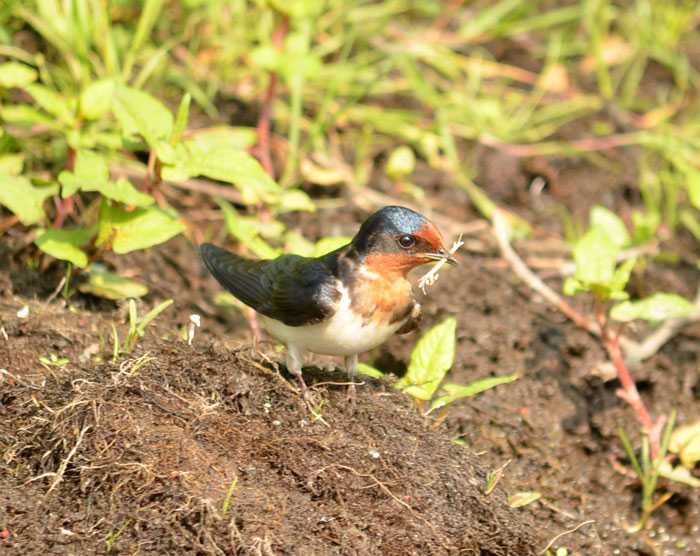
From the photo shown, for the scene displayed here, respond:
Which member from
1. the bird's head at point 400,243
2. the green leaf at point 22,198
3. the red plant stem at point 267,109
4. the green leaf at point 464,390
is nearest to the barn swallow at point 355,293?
the bird's head at point 400,243

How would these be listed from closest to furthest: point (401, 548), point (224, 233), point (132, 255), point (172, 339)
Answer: point (401, 548) → point (172, 339) → point (132, 255) → point (224, 233)

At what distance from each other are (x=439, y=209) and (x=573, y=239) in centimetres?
74

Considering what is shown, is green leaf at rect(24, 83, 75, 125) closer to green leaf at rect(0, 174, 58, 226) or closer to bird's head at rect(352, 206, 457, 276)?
green leaf at rect(0, 174, 58, 226)

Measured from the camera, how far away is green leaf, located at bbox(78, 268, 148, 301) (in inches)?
183

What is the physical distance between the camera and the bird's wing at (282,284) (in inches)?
149

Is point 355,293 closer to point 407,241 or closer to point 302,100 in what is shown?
point 407,241

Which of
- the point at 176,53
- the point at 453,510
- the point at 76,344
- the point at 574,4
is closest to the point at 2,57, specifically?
the point at 176,53

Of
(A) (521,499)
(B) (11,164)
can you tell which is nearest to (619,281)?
(A) (521,499)

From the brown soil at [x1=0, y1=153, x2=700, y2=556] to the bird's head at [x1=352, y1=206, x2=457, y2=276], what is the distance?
45 centimetres

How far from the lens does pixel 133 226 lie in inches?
176

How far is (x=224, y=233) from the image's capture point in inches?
223

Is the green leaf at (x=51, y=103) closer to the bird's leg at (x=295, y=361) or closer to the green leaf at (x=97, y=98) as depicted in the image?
the green leaf at (x=97, y=98)

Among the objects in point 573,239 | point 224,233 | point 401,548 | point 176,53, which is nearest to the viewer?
point 401,548

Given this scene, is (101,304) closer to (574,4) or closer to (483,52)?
(483,52)
